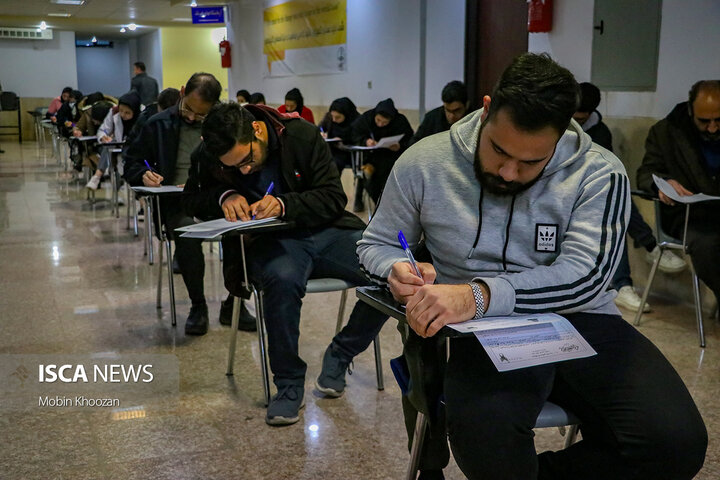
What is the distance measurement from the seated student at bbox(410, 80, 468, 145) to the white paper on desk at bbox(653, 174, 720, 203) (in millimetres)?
2095

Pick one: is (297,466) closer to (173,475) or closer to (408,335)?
(173,475)

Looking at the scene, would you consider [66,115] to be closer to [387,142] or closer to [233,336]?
[387,142]

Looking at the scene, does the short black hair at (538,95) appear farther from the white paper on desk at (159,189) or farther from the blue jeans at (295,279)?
the white paper on desk at (159,189)

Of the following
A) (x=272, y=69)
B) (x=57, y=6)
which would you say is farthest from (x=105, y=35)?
(x=272, y=69)

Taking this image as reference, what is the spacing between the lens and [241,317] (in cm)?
362

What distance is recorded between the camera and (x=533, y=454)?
1468 mm

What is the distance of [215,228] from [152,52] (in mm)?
19611

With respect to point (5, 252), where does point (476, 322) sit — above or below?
above

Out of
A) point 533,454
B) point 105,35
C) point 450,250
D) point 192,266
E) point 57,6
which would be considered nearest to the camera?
point 533,454

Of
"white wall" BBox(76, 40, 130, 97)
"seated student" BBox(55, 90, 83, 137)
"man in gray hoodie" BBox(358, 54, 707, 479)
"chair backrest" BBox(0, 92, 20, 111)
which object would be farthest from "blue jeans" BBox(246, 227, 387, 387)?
"white wall" BBox(76, 40, 130, 97)

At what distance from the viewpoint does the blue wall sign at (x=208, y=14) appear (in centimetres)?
Result: 1294

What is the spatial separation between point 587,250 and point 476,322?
315 millimetres

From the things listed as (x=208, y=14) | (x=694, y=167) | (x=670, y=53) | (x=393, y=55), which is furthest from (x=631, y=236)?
(x=208, y=14)

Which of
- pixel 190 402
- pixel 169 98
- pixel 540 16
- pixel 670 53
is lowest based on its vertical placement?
pixel 190 402
